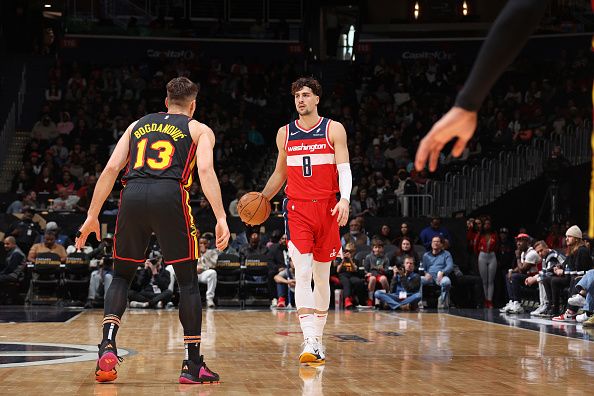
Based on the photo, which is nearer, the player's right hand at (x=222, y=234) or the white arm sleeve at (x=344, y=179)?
the player's right hand at (x=222, y=234)

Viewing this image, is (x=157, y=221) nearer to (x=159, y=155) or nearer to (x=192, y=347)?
(x=159, y=155)

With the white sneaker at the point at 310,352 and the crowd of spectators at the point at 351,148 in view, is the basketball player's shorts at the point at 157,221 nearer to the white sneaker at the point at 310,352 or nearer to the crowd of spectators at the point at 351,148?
the white sneaker at the point at 310,352

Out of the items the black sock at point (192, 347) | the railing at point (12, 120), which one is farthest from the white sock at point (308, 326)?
the railing at point (12, 120)

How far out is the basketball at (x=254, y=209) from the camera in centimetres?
802

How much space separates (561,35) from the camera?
3002cm

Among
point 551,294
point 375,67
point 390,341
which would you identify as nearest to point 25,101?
point 375,67

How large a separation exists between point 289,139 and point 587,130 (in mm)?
16321

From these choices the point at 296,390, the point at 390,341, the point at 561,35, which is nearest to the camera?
the point at 296,390

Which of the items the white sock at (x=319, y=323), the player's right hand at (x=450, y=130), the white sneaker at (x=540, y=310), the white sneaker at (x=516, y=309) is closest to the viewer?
the player's right hand at (x=450, y=130)

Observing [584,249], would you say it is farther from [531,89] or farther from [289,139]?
[531,89]

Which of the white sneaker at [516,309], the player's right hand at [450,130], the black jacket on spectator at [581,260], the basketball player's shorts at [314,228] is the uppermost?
the player's right hand at [450,130]

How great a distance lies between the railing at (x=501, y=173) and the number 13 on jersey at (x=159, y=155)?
15637 millimetres

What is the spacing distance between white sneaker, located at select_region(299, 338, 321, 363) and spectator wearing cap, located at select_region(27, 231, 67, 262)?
11.1 metres

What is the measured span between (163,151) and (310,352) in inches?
83.1
